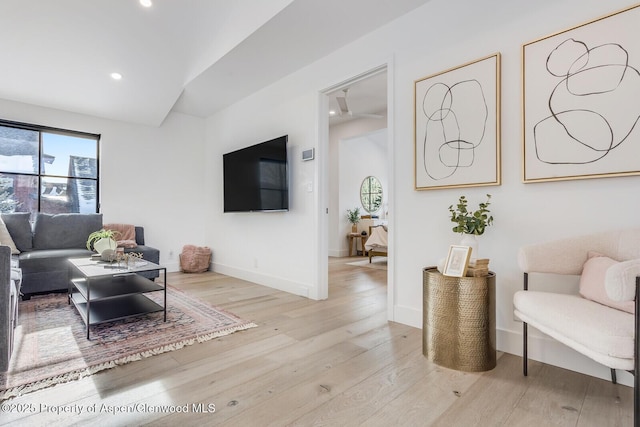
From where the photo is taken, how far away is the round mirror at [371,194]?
24.8 feet

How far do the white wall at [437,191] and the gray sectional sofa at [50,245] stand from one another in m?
2.10

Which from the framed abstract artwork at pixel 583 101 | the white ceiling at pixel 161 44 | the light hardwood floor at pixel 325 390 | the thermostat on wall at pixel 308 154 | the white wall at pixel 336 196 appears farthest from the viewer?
the white wall at pixel 336 196

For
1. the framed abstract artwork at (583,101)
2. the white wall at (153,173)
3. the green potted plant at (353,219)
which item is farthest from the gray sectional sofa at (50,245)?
the framed abstract artwork at (583,101)

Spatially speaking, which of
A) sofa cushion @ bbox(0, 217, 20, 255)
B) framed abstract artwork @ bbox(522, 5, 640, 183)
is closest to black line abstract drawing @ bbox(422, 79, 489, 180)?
framed abstract artwork @ bbox(522, 5, 640, 183)

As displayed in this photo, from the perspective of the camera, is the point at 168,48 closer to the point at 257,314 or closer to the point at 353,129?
the point at 257,314

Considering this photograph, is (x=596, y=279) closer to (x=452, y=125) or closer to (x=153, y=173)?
(x=452, y=125)

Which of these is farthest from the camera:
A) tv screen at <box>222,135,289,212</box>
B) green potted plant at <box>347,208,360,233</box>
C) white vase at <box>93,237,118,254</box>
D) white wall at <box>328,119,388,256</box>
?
green potted plant at <box>347,208,360,233</box>

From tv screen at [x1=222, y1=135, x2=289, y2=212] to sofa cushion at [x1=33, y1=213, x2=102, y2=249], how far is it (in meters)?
1.71

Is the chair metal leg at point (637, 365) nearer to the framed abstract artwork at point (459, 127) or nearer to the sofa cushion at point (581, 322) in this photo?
the sofa cushion at point (581, 322)

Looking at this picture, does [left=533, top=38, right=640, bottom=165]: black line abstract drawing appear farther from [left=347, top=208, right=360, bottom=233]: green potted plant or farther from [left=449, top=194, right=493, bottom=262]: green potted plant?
[left=347, top=208, right=360, bottom=233]: green potted plant

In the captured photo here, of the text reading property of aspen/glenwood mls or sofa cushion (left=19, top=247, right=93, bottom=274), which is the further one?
sofa cushion (left=19, top=247, right=93, bottom=274)

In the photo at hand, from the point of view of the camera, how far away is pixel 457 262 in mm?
1899

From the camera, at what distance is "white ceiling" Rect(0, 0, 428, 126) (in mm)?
2717

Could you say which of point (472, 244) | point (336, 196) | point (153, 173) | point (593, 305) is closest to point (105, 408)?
point (472, 244)
